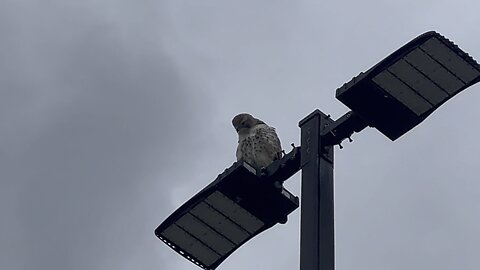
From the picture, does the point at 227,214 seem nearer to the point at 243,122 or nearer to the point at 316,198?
the point at 316,198

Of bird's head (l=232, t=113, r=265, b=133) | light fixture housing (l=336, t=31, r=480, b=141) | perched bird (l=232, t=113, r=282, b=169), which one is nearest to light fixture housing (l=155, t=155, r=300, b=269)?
light fixture housing (l=336, t=31, r=480, b=141)

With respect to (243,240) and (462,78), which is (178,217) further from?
(462,78)

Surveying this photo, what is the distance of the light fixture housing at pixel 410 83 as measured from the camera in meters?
8.02

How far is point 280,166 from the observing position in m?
8.71

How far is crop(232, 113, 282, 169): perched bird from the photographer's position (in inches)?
427

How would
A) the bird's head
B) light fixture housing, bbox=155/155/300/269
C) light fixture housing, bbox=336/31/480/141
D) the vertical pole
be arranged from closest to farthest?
the vertical pole
light fixture housing, bbox=336/31/480/141
light fixture housing, bbox=155/155/300/269
the bird's head

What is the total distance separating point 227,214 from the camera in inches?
347

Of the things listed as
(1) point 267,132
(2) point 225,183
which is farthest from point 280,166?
(1) point 267,132

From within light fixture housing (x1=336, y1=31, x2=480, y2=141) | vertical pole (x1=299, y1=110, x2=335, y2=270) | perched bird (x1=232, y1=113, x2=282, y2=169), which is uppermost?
perched bird (x1=232, y1=113, x2=282, y2=169)

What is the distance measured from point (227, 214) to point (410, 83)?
1501mm

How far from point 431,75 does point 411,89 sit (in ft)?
0.59

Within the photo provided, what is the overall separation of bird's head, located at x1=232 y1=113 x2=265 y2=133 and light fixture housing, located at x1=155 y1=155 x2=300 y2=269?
2.57 metres

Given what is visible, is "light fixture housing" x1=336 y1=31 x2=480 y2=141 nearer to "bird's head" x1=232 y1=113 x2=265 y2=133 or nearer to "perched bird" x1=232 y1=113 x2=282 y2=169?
"perched bird" x1=232 y1=113 x2=282 y2=169

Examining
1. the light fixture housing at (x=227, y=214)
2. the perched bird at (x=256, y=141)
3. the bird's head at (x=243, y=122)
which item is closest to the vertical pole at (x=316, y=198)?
the light fixture housing at (x=227, y=214)
